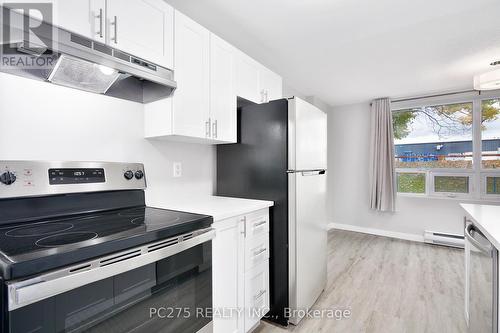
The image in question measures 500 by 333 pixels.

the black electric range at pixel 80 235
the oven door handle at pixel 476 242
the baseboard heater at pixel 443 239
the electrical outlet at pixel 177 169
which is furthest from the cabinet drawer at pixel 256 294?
the baseboard heater at pixel 443 239

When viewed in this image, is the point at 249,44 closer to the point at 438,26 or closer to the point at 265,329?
the point at 438,26

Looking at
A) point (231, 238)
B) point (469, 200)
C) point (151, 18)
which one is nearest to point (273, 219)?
point (231, 238)

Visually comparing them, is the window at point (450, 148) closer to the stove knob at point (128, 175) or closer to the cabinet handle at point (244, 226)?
the cabinet handle at point (244, 226)

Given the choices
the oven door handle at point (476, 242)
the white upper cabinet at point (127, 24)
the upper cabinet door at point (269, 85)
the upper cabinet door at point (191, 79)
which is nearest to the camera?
the white upper cabinet at point (127, 24)

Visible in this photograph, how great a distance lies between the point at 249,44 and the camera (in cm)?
241

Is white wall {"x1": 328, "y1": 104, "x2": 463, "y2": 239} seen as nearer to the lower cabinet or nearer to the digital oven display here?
the lower cabinet

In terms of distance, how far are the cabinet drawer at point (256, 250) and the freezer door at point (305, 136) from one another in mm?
573

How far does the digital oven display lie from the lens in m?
1.26

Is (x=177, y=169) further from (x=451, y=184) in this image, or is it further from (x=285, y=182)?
(x=451, y=184)

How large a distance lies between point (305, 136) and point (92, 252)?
5.33ft

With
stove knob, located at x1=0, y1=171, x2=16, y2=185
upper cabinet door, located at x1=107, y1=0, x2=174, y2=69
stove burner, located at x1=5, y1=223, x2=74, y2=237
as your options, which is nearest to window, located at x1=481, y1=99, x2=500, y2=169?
upper cabinet door, located at x1=107, y1=0, x2=174, y2=69

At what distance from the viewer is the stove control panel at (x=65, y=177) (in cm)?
113

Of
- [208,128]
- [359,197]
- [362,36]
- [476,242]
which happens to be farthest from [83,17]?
[359,197]

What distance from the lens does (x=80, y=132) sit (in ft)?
4.58
